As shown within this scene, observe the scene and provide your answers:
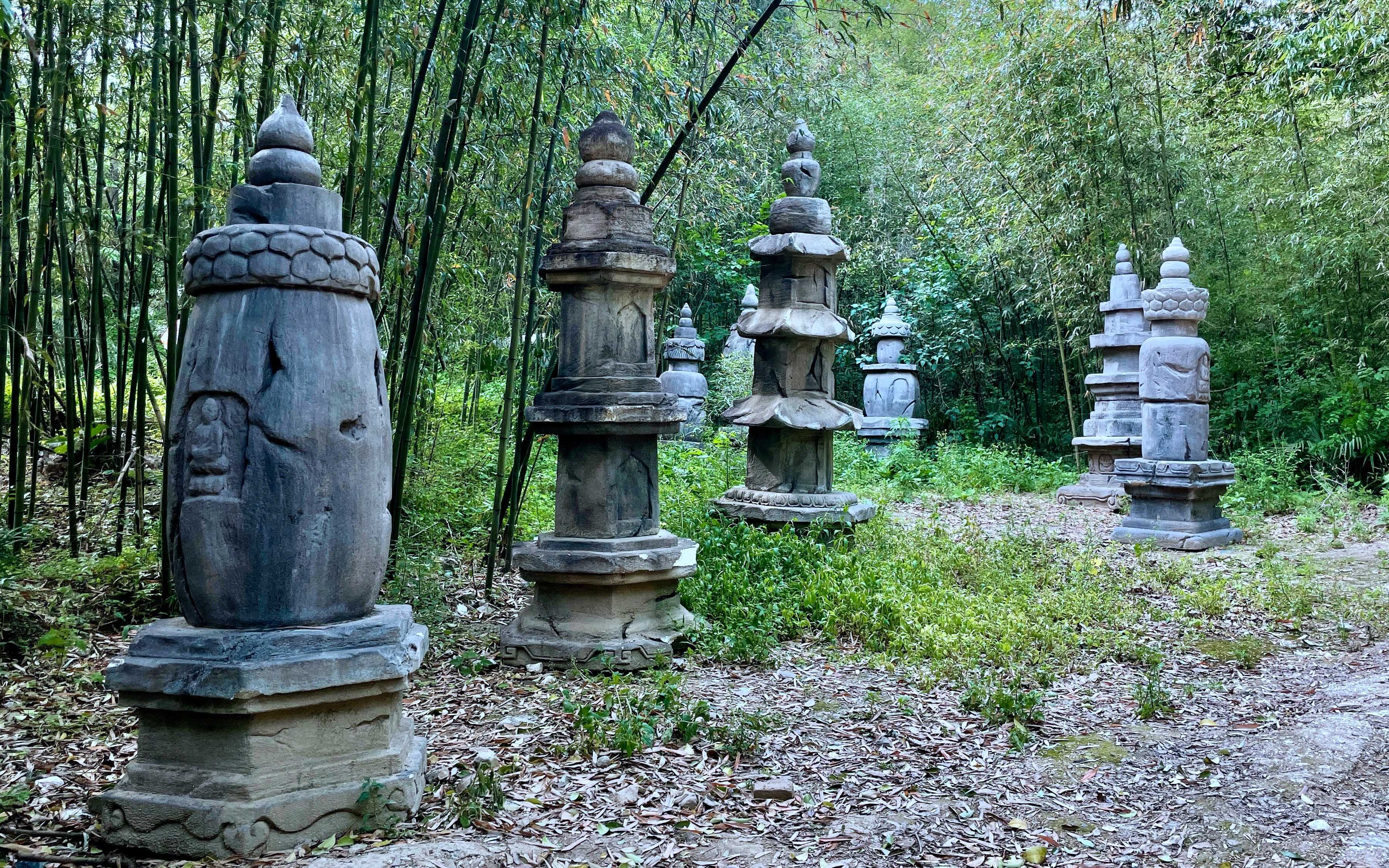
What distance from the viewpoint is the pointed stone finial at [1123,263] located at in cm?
965

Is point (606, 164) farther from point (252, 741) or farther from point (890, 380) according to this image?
point (890, 380)

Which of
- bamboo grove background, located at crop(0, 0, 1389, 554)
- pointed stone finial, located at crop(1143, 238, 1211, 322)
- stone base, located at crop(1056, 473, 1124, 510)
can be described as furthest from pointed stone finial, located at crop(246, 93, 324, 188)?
stone base, located at crop(1056, 473, 1124, 510)

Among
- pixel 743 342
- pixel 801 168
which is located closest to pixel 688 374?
pixel 743 342

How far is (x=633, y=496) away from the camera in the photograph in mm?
4109

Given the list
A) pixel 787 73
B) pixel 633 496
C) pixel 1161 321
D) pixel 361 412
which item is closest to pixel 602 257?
pixel 633 496

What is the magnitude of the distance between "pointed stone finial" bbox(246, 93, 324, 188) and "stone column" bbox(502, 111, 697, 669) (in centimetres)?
158

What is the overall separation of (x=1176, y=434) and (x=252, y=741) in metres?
6.78

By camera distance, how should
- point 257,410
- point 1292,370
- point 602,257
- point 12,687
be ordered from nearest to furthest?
point 257,410
point 12,687
point 602,257
point 1292,370

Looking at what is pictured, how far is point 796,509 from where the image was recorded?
19.1 ft

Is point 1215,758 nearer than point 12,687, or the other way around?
point 1215,758

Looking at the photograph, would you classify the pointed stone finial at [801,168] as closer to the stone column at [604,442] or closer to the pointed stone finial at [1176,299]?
the stone column at [604,442]

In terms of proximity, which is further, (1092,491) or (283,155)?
(1092,491)

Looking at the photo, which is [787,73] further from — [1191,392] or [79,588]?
[79,588]

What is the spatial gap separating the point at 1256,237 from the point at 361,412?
11.1m
